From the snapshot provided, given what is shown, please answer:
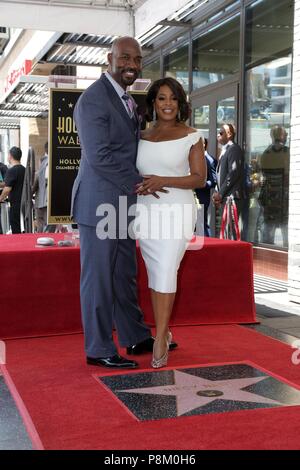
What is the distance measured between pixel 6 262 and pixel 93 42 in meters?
6.70

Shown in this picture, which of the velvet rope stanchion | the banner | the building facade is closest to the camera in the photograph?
the banner

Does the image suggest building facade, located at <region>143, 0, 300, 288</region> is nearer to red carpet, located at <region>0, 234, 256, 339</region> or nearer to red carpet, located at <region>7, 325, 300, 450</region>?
red carpet, located at <region>0, 234, 256, 339</region>

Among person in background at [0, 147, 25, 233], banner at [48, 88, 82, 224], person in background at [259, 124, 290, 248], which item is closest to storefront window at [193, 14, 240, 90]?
person in background at [259, 124, 290, 248]

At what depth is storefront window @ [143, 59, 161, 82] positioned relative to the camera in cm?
1082

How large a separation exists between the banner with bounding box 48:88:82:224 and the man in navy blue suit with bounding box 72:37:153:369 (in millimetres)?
1672

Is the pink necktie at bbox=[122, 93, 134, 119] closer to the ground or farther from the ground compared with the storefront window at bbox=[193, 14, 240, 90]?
closer to the ground

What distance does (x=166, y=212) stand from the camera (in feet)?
10.5

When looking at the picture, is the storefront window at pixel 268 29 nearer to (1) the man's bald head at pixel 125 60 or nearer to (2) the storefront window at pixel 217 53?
(2) the storefront window at pixel 217 53

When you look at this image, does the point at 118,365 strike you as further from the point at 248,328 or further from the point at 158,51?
the point at 158,51

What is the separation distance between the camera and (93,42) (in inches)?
383

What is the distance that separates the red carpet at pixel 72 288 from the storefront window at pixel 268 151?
245cm

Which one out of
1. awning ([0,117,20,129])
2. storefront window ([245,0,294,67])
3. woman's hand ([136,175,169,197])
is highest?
awning ([0,117,20,129])

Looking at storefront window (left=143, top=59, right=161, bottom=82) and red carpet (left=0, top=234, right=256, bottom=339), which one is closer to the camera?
red carpet (left=0, top=234, right=256, bottom=339)
